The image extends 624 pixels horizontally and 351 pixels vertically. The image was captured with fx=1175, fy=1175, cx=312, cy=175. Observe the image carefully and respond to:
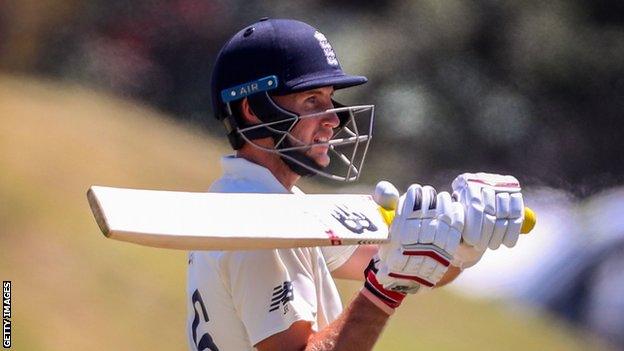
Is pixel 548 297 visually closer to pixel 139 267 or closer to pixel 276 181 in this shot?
pixel 139 267

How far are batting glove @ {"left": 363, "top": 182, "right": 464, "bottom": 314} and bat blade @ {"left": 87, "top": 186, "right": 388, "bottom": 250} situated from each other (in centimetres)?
4

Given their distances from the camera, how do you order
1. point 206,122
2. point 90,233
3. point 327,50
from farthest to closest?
point 206,122 < point 90,233 < point 327,50

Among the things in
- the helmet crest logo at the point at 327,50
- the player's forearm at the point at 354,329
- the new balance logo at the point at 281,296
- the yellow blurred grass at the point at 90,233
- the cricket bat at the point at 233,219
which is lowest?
the yellow blurred grass at the point at 90,233

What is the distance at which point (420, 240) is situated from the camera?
1933mm

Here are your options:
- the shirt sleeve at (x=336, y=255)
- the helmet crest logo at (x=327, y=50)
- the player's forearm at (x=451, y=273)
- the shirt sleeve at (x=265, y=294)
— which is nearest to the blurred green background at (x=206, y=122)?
the shirt sleeve at (x=336, y=255)

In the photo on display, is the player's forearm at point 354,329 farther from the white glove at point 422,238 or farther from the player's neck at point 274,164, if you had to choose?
the player's neck at point 274,164

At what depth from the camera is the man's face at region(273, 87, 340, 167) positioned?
2258 mm

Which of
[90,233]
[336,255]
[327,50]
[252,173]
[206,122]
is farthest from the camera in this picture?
[206,122]

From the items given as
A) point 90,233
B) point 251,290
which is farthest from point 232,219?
point 90,233

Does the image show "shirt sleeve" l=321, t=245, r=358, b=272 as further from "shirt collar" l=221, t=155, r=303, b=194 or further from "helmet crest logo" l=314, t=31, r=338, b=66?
"helmet crest logo" l=314, t=31, r=338, b=66

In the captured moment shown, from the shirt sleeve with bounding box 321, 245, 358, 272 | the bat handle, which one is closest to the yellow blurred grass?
the shirt sleeve with bounding box 321, 245, 358, 272

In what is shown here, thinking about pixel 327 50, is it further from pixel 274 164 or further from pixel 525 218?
pixel 525 218

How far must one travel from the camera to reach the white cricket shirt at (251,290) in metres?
2.02

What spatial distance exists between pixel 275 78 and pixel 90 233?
1.79 m
